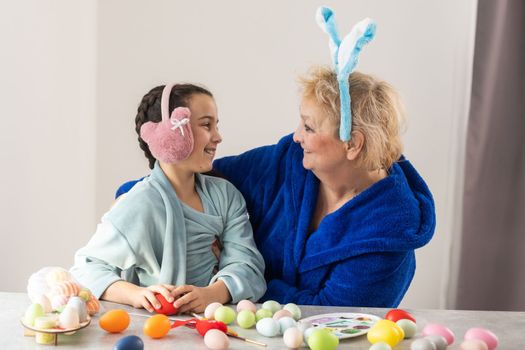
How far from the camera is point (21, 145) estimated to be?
9.75 feet

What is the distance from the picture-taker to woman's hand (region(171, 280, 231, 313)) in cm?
168

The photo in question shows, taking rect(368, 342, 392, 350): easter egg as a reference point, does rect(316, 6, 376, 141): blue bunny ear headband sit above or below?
above

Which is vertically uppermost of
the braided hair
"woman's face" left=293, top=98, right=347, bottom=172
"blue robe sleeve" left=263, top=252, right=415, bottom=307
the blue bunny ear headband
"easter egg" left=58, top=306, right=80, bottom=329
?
the blue bunny ear headband

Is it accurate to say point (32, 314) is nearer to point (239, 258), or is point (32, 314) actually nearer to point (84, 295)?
point (84, 295)

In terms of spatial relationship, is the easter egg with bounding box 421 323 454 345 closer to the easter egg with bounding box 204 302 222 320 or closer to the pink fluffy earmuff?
the easter egg with bounding box 204 302 222 320

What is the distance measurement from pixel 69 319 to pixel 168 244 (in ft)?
1.46

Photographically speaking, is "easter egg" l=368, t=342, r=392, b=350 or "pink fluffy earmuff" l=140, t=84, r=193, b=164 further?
"pink fluffy earmuff" l=140, t=84, r=193, b=164

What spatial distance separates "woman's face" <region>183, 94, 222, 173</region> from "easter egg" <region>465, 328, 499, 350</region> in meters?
0.76

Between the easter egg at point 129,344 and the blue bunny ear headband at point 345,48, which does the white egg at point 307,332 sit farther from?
the blue bunny ear headband at point 345,48

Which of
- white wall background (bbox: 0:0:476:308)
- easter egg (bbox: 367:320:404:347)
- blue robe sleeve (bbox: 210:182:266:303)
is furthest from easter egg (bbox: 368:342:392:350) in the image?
white wall background (bbox: 0:0:476:308)

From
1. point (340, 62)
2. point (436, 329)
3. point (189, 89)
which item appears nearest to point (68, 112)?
point (189, 89)

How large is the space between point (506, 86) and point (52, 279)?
Result: 2.03 metres

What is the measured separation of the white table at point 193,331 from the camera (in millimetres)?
1464

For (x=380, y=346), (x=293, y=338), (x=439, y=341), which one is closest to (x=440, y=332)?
(x=439, y=341)
